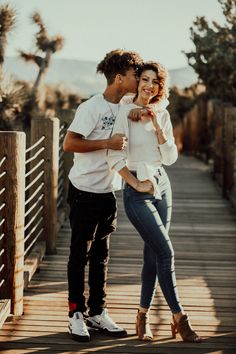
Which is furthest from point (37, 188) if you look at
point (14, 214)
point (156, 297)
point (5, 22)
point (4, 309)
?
point (5, 22)

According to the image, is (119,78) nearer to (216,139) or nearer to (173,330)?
(173,330)

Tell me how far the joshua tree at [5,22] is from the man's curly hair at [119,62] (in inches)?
489

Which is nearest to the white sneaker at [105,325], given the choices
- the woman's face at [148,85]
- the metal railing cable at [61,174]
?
the woman's face at [148,85]

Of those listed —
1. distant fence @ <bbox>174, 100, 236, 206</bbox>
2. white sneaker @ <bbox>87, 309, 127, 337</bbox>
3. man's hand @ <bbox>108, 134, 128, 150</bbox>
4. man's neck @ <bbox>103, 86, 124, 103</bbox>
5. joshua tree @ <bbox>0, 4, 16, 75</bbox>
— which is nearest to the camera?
man's hand @ <bbox>108, 134, 128, 150</bbox>

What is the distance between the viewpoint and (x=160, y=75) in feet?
14.8

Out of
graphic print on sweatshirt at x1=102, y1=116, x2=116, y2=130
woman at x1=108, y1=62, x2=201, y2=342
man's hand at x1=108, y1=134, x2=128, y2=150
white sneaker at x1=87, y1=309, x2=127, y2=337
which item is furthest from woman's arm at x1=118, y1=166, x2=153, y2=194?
white sneaker at x1=87, y1=309, x2=127, y2=337

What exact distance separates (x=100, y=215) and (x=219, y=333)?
1033 millimetres

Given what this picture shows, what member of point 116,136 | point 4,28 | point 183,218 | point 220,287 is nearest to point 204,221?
point 183,218

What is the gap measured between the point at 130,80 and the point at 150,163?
1.57 feet

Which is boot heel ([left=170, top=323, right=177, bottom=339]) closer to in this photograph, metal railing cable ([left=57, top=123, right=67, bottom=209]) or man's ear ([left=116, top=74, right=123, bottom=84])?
man's ear ([left=116, top=74, right=123, bottom=84])

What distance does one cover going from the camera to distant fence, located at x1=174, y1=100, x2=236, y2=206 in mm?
9898

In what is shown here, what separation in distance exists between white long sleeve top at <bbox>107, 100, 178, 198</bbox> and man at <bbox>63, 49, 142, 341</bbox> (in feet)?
0.24

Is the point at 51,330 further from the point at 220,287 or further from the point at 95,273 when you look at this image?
the point at 220,287

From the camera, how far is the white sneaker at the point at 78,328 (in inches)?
188
